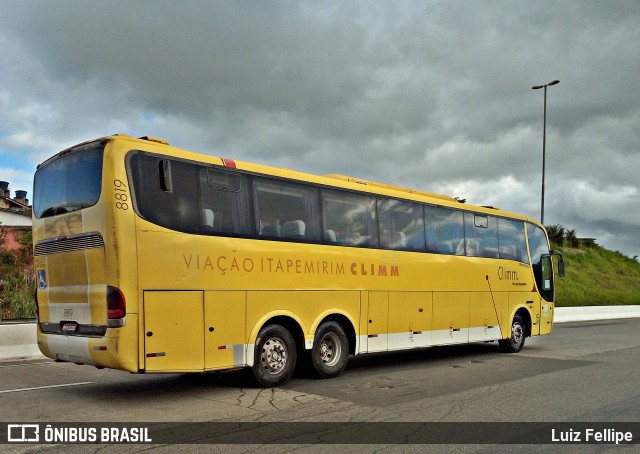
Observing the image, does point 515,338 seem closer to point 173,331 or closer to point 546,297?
point 546,297

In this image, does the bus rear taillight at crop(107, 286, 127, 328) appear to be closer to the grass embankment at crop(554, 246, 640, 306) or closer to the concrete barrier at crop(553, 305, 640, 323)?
the concrete barrier at crop(553, 305, 640, 323)

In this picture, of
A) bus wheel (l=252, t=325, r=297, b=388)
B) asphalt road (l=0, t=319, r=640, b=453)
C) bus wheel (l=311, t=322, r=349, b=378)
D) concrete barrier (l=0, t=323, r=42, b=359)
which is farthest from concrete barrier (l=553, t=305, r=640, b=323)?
concrete barrier (l=0, t=323, r=42, b=359)

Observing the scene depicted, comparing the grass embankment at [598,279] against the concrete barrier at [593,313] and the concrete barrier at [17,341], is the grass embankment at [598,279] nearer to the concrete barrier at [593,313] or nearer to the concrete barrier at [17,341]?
the concrete barrier at [593,313]

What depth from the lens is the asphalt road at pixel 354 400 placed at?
20.9 ft

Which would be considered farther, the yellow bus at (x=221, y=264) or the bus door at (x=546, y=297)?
the bus door at (x=546, y=297)

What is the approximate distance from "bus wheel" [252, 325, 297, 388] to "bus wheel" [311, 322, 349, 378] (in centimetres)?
55

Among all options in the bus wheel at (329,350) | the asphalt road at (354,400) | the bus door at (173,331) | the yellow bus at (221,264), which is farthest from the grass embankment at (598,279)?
the bus door at (173,331)

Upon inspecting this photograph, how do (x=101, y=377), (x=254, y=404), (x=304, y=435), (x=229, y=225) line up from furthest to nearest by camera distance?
1. (x=101, y=377)
2. (x=229, y=225)
3. (x=254, y=404)
4. (x=304, y=435)

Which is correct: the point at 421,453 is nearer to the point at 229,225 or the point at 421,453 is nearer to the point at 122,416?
the point at 122,416

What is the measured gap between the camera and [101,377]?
10562 millimetres

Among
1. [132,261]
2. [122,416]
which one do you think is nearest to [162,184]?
[132,261]

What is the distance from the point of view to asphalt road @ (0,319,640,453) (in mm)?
6367

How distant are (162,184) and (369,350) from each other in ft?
16.7

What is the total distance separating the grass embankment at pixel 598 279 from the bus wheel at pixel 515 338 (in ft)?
72.7
